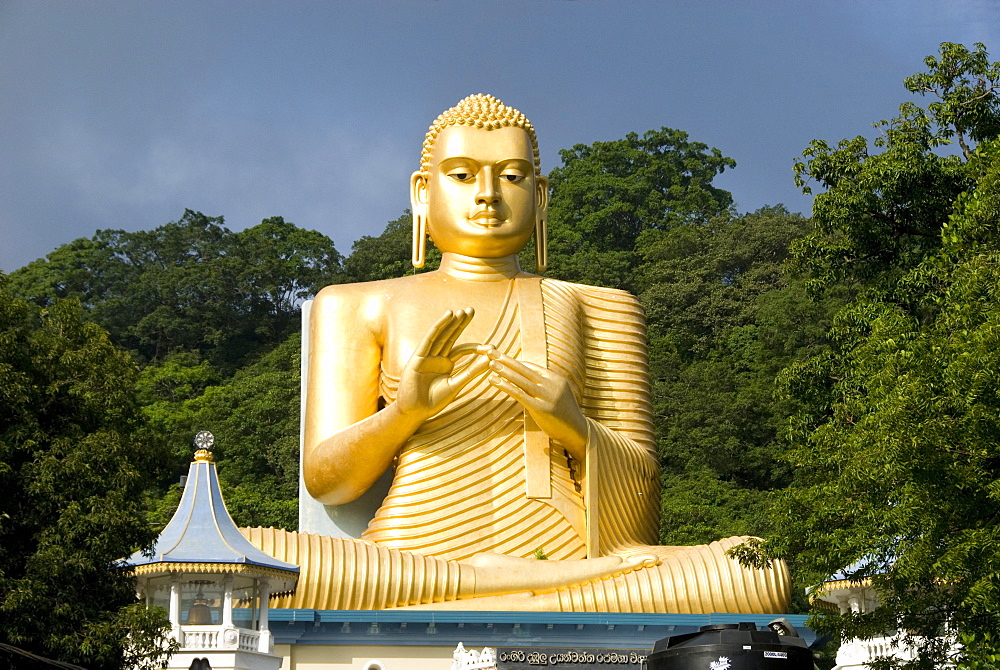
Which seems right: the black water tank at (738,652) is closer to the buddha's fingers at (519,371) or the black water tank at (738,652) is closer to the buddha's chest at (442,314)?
the buddha's fingers at (519,371)

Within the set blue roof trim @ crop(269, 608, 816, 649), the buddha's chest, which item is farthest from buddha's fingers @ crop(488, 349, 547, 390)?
blue roof trim @ crop(269, 608, 816, 649)

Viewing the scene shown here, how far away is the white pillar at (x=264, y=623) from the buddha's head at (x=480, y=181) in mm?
3754

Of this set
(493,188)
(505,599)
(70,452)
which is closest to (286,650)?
(505,599)


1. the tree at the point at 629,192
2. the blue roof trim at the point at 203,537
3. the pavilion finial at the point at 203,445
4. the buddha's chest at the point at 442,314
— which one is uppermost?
the tree at the point at 629,192

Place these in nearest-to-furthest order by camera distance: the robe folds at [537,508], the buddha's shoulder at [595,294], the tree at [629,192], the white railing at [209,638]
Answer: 1. the white railing at [209,638]
2. the robe folds at [537,508]
3. the buddha's shoulder at [595,294]
4. the tree at [629,192]

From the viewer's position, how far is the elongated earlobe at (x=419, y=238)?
13898 millimetres

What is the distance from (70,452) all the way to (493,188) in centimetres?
559

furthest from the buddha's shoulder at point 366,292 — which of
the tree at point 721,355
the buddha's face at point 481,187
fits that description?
the tree at point 721,355

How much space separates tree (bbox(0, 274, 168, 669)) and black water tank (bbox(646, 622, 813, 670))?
3.87m

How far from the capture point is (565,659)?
1113 cm

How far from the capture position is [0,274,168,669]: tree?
852 centimetres

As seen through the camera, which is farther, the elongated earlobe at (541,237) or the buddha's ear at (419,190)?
the elongated earlobe at (541,237)

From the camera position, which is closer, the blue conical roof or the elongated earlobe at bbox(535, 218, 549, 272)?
the blue conical roof

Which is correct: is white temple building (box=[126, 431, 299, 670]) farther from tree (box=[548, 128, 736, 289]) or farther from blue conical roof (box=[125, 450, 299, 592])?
tree (box=[548, 128, 736, 289])
